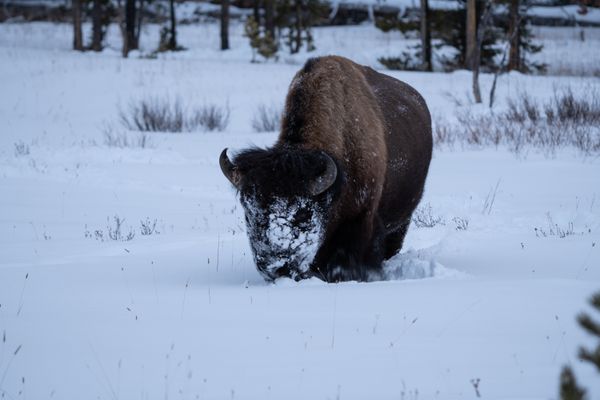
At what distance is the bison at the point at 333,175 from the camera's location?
488cm

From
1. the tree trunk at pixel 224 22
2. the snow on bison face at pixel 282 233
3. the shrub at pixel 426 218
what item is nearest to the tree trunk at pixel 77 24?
the tree trunk at pixel 224 22

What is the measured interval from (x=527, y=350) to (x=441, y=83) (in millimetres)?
22618

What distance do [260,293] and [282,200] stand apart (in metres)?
0.70

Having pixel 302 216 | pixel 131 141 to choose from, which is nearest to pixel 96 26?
pixel 131 141

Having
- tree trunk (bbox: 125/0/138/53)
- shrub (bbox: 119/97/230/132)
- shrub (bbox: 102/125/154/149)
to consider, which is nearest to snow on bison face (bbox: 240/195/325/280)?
shrub (bbox: 102/125/154/149)

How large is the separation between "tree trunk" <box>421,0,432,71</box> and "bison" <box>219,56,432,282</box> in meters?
22.4

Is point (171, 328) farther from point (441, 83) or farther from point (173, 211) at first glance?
point (441, 83)

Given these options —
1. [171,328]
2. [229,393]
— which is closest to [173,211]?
[171,328]

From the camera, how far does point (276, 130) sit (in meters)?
17.6

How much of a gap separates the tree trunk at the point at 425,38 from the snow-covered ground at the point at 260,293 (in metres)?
17.3

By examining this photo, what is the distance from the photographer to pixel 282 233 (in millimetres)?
4871

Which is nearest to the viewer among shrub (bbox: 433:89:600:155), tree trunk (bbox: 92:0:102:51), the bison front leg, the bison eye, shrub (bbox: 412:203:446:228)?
the bison eye

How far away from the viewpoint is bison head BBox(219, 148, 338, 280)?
4.84m

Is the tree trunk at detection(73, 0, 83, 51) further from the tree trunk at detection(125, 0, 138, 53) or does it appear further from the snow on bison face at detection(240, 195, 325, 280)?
the snow on bison face at detection(240, 195, 325, 280)
